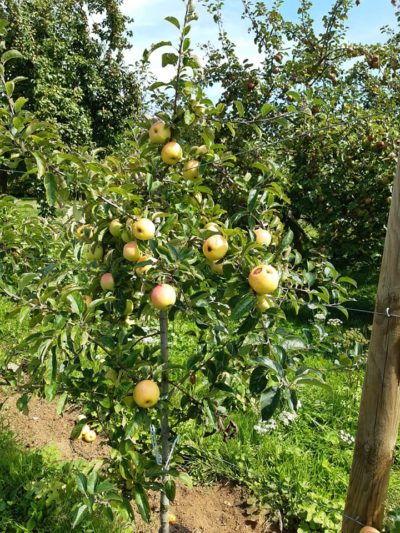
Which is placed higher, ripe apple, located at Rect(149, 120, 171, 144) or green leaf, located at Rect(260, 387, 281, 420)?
ripe apple, located at Rect(149, 120, 171, 144)

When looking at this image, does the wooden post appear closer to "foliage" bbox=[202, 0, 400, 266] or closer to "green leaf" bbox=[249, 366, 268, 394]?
"green leaf" bbox=[249, 366, 268, 394]

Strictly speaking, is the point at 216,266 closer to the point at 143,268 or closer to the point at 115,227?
the point at 143,268

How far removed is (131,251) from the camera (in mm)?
1348

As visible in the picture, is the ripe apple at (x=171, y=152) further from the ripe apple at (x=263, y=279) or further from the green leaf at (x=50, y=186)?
the ripe apple at (x=263, y=279)

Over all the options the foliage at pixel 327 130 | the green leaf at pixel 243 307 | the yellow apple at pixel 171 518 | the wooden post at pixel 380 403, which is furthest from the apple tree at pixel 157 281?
the foliage at pixel 327 130

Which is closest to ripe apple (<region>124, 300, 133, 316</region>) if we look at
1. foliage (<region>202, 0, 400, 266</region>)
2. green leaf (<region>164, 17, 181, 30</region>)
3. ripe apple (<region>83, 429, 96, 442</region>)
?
green leaf (<region>164, 17, 181, 30</region>)

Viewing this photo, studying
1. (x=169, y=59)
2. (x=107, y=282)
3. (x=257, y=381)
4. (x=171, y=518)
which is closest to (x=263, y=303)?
(x=257, y=381)

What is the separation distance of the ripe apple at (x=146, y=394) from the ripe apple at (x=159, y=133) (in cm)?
74

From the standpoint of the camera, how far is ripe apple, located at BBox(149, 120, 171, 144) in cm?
144

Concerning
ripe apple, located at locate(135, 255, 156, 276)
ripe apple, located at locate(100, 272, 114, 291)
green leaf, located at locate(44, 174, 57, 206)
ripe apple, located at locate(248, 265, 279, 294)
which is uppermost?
green leaf, located at locate(44, 174, 57, 206)

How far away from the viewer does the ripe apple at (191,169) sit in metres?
1.52

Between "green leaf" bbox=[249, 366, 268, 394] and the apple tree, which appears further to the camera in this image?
the apple tree

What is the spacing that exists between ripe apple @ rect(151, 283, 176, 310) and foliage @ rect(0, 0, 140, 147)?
7.27 meters

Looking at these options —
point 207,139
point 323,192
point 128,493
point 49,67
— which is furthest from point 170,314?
point 49,67
